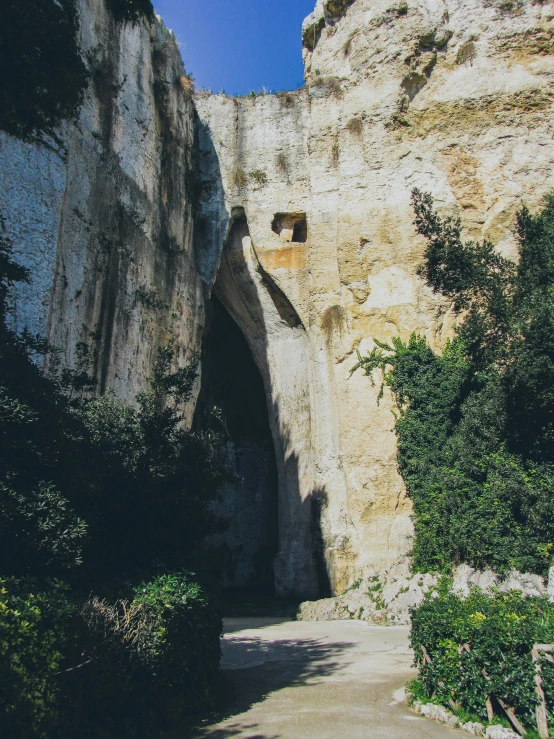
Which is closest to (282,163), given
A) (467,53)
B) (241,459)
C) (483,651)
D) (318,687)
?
(467,53)

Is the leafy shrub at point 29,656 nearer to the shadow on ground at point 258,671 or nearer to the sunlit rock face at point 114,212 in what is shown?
the shadow on ground at point 258,671

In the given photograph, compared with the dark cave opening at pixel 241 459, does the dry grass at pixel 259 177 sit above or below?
above

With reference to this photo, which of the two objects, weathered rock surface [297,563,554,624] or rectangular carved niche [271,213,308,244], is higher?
rectangular carved niche [271,213,308,244]

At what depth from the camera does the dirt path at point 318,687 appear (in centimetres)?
556

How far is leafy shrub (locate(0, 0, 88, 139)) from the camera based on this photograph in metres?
7.68

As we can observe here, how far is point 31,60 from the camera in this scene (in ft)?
26.0

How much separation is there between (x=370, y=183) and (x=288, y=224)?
283 cm

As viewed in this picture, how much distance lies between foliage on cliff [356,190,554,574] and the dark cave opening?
308 inches

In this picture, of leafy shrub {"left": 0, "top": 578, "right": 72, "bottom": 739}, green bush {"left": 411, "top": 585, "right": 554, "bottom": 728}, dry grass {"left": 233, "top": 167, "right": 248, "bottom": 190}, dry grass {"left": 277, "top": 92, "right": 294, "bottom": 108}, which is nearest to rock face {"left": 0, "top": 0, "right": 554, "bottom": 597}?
dry grass {"left": 277, "top": 92, "right": 294, "bottom": 108}

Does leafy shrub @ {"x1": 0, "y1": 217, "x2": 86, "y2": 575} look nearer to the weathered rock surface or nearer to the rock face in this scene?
the rock face

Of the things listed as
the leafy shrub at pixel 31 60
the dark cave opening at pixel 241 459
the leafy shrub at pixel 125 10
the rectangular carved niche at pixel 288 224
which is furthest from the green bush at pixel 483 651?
the dark cave opening at pixel 241 459

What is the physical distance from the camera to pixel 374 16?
18.2m

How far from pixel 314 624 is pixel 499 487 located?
15.7 feet

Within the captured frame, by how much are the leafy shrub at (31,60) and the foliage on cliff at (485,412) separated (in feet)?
25.3
